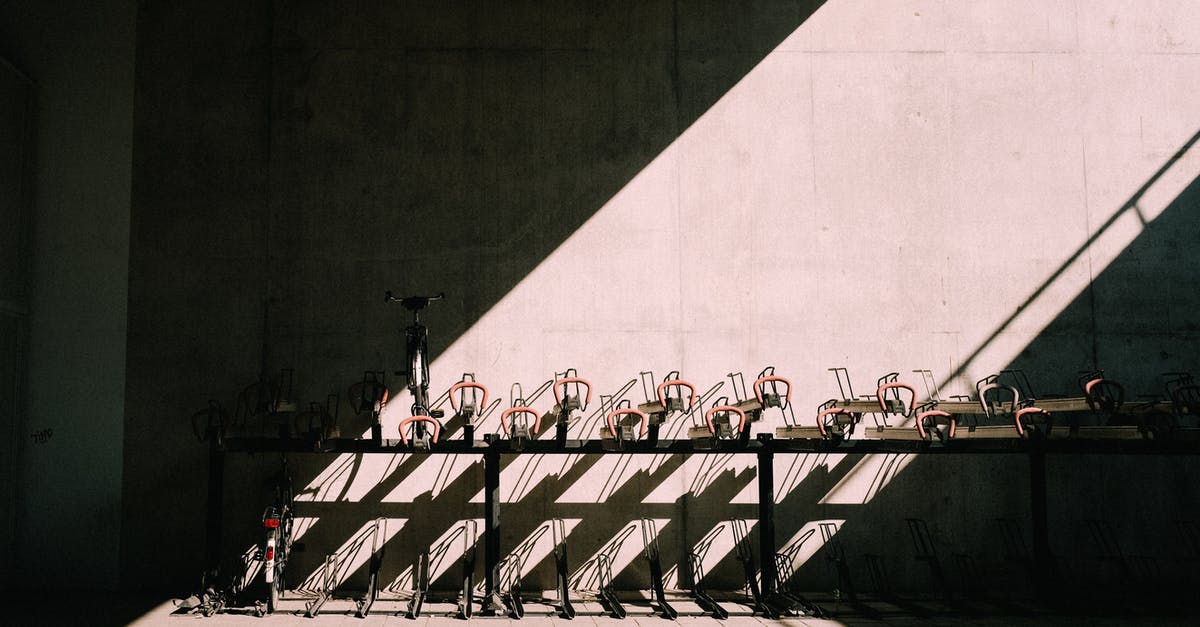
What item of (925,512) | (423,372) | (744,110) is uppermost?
(744,110)

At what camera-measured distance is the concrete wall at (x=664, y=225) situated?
9484 mm

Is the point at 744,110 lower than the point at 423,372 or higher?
higher

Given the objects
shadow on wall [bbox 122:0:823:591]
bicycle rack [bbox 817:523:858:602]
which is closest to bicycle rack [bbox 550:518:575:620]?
shadow on wall [bbox 122:0:823:591]

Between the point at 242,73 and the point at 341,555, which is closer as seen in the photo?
the point at 341,555

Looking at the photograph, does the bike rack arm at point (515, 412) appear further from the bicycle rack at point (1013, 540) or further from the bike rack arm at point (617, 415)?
the bicycle rack at point (1013, 540)

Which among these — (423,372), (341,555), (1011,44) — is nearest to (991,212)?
(1011,44)

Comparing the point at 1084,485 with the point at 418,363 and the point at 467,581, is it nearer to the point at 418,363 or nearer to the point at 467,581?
the point at 467,581

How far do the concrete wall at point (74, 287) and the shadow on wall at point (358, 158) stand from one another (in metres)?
0.23

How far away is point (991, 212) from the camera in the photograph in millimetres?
9945

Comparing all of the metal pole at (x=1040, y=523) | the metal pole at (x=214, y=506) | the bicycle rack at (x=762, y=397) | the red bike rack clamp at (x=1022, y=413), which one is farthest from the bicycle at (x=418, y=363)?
the metal pole at (x=1040, y=523)

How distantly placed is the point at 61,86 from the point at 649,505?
8.13 meters

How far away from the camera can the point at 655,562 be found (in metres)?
8.63

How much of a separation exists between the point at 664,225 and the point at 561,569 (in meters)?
3.91

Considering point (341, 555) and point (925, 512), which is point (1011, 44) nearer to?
point (925, 512)
